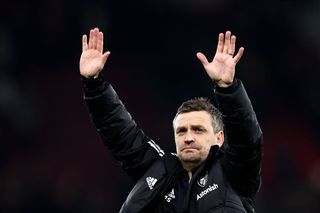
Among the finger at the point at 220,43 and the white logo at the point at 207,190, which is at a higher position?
the finger at the point at 220,43

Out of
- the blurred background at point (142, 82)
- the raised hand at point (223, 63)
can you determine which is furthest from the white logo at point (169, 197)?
the blurred background at point (142, 82)

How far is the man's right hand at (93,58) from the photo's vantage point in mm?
4223

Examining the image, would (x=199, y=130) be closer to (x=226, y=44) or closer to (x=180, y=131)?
(x=180, y=131)

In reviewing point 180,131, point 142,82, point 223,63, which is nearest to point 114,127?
point 180,131

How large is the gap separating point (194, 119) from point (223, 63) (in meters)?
0.38

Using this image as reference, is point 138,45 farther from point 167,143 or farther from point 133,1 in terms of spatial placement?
point 167,143

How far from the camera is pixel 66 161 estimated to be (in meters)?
8.95

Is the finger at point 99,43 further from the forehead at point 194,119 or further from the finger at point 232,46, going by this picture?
the finger at point 232,46

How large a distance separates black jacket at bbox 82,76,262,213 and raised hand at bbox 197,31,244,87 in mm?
51

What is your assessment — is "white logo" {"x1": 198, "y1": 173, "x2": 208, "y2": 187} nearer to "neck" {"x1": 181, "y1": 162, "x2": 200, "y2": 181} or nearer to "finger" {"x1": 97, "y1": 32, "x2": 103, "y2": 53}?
"neck" {"x1": 181, "y1": 162, "x2": 200, "y2": 181}

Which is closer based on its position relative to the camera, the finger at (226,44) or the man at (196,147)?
the man at (196,147)

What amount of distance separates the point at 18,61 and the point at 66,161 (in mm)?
1371

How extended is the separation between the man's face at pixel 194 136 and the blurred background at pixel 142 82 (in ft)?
14.7

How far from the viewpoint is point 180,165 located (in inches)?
164
